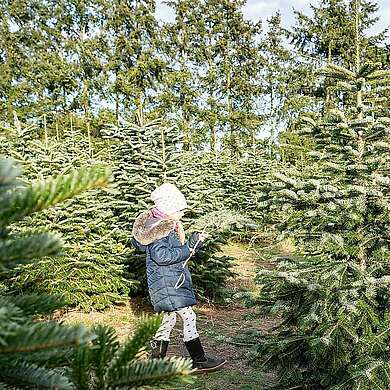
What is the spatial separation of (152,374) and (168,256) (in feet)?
11.9

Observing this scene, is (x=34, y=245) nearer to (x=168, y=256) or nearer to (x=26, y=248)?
(x=26, y=248)

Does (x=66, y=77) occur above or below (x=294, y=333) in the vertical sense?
above

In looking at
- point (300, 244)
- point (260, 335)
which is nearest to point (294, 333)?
point (260, 335)

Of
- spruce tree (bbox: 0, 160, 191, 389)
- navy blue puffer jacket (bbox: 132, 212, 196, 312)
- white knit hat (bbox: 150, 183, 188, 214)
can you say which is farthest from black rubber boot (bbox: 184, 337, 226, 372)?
spruce tree (bbox: 0, 160, 191, 389)

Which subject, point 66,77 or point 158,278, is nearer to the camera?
point 158,278

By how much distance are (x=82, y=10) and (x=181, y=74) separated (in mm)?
6010

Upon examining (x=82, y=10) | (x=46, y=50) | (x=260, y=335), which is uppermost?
(x=82, y=10)

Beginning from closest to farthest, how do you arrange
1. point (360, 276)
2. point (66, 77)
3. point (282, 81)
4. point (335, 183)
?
point (360, 276) → point (335, 183) → point (66, 77) → point (282, 81)

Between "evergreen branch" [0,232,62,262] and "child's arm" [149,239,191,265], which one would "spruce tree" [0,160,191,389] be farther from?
"child's arm" [149,239,191,265]

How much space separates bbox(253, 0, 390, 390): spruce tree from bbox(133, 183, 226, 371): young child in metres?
0.97

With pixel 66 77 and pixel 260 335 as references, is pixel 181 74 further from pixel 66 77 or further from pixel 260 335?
pixel 260 335

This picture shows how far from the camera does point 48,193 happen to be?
0.65 metres

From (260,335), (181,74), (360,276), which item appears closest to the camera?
(360,276)

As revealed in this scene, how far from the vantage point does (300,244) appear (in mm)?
3641
